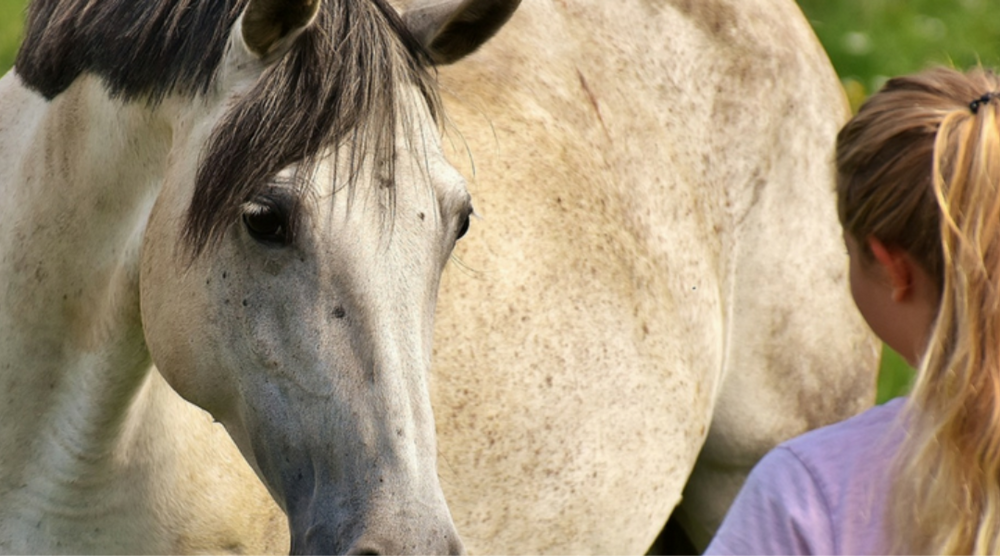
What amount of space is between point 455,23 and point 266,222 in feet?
1.81

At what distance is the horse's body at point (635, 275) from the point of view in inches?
113

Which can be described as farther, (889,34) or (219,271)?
(889,34)

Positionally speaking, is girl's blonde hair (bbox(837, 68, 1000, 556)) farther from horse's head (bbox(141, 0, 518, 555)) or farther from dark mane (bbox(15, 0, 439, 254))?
dark mane (bbox(15, 0, 439, 254))

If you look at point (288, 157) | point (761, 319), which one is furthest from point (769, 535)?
point (761, 319)

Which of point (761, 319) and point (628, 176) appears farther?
point (761, 319)

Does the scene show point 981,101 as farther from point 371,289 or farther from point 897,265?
point 371,289

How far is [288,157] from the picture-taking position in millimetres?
1837

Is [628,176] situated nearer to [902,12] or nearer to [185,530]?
[185,530]

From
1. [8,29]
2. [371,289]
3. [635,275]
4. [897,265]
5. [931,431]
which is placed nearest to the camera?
[931,431]

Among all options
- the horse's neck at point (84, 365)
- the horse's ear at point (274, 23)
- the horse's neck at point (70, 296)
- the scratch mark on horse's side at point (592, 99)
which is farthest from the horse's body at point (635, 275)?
the horse's ear at point (274, 23)

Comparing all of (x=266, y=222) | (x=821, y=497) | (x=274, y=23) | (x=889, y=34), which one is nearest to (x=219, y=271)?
(x=266, y=222)

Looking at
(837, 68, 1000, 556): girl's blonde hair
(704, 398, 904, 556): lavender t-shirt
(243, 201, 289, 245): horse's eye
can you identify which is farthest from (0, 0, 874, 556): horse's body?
(837, 68, 1000, 556): girl's blonde hair

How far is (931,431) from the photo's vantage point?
151cm

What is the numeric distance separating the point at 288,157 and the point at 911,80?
2.85 feet
